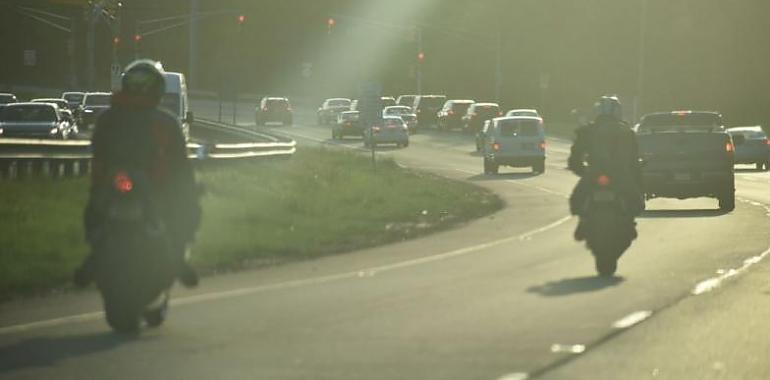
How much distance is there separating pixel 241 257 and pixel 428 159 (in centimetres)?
4530

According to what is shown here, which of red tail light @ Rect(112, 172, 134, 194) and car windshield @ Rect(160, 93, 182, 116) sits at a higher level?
red tail light @ Rect(112, 172, 134, 194)

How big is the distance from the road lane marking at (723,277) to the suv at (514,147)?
32.1m

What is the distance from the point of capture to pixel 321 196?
115ft

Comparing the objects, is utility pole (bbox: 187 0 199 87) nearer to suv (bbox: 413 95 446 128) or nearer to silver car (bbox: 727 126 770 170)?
suv (bbox: 413 95 446 128)

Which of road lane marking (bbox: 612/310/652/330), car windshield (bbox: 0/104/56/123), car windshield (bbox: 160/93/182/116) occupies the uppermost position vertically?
road lane marking (bbox: 612/310/652/330)

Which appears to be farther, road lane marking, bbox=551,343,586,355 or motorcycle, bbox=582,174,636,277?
motorcycle, bbox=582,174,636,277

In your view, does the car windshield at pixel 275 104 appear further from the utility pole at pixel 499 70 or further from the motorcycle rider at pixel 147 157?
the motorcycle rider at pixel 147 157

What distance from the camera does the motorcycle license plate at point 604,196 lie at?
1928 centimetres

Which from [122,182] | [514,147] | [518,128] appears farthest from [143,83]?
[518,128]

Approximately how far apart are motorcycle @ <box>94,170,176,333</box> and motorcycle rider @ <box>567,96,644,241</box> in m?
7.73

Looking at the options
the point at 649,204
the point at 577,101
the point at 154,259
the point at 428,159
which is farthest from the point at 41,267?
the point at 577,101

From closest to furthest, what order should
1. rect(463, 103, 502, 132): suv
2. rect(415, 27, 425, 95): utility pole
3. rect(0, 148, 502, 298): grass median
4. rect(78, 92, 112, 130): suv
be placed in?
1. rect(0, 148, 502, 298): grass median
2. rect(78, 92, 112, 130): suv
3. rect(463, 103, 502, 132): suv
4. rect(415, 27, 425, 95): utility pole

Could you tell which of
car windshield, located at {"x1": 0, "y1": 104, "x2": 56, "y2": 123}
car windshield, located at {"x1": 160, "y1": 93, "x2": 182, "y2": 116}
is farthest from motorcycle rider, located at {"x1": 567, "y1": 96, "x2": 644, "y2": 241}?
car windshield, located at {"x1": 0, "y1": 104, "x2": 56, "y2": 123}

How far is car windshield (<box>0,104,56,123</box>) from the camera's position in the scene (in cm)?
5531
